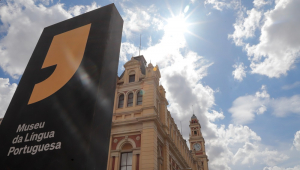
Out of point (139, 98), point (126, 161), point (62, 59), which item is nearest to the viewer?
point (62, 59)

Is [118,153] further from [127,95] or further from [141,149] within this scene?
[127,95]

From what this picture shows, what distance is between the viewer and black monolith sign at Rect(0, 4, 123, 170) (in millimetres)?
5691

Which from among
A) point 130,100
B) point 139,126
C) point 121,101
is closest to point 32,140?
Answer: point 139,126

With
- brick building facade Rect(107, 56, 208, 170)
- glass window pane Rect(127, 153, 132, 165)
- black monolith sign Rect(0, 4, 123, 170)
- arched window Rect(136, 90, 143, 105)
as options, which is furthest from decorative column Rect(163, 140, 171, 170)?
black monolith sign Rect(0, 4, 123, 170)

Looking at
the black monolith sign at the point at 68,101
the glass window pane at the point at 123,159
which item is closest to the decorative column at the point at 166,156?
the glass window pane at the point at 123,159

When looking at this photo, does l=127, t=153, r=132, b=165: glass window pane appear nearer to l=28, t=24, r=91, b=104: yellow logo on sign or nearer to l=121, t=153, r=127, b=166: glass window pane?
l=121, t=153, r=127, b=166: glass window pane

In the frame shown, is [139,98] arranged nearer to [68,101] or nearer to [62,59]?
[62,59]

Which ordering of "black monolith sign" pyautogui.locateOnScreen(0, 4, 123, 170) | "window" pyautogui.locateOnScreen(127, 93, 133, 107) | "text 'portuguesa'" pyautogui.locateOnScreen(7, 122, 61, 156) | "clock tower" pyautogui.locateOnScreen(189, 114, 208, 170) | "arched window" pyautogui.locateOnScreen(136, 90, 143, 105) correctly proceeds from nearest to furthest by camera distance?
1. "black monolith sign" pyautogui.locateOnScreen(0, 4, 123, 170)
2. "text 'portuguesa'" pyautogui.locateOnScreen(7, 122, 61, 156)
3. "arched window" pyautogui.locateOnScreen(136, 90, 143, 105)
4. "window" pyautogui.locateOnScreen(127, 93, 133, 107)
5. "clock tower" pyautogui.locateOnScreen(189, 114, 208, 170)

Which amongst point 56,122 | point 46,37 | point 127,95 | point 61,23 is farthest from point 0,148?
point 127,95

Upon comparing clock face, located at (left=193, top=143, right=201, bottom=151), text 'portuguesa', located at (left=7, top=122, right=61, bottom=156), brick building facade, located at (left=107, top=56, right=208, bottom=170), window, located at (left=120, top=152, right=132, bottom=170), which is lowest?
text 'portuguesa', located at (left=7, top=122, right=61, bottom=156)

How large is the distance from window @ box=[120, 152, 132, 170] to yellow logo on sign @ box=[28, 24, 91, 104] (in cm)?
1324

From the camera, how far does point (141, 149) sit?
18.5 meters

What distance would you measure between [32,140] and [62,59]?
320 centimetres

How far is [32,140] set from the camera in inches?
243
